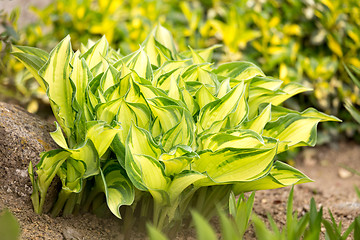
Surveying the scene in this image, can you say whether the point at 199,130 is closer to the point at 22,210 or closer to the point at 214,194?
the point at 214,194

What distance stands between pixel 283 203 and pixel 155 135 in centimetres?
96

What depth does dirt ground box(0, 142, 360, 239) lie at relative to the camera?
153 cm

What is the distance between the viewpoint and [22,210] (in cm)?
154

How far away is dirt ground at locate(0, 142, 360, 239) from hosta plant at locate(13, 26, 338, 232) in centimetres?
6

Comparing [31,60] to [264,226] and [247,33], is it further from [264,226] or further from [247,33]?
[247,33]

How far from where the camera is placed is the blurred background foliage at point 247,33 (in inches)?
125

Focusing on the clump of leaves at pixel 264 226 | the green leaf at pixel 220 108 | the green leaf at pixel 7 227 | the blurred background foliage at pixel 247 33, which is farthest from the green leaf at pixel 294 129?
the blurred background foliage at pixel 247 33

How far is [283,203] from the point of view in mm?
2227

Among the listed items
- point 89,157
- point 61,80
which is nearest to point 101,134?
point 89,157

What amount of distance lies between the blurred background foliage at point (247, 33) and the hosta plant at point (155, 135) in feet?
4.80

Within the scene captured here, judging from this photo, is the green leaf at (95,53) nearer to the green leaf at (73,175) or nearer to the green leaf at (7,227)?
the green leaf at (73,175)

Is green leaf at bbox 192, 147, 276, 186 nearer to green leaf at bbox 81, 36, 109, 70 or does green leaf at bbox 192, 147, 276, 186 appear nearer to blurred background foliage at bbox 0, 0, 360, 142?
green leaf at bbox 81, 36, 109, 70

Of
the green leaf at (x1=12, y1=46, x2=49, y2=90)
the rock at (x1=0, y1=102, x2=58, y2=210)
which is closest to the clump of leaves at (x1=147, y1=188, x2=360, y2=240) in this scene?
the rock at (x1=0, y1=102, x2=58, y2=210)

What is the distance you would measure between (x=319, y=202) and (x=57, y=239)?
4.77ft
